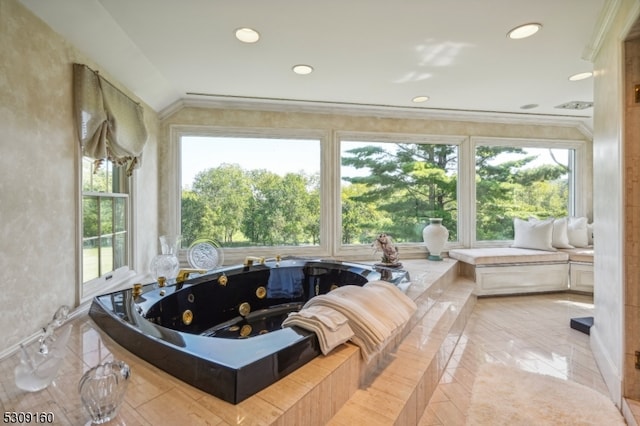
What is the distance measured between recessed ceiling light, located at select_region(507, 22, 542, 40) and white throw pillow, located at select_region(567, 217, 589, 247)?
2967mm

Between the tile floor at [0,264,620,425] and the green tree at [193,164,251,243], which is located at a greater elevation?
the green tree at [193,164,251,243]

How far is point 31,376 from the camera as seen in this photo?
40.9 inches

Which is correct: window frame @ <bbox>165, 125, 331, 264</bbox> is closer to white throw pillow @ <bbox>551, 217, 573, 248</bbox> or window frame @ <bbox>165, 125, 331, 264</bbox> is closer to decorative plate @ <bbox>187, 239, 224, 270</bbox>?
decorative plate @ <bbox>187, 239, 224, 270</bbox>

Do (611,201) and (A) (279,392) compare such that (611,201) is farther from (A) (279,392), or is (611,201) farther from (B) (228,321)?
(B) (228,321)

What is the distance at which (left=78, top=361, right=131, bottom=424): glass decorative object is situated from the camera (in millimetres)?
870

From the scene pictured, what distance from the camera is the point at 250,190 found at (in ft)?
11.6

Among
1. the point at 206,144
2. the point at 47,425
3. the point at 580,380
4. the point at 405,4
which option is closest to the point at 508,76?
the point at 405,4

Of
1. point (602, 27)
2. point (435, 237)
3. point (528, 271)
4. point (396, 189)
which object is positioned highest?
point (602, 27)

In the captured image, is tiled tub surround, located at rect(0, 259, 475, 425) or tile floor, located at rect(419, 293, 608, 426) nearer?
tiled tub surround, located at rect(0, 259, 475, 425)

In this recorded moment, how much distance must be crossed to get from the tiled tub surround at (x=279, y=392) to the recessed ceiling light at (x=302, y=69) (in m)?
2.18

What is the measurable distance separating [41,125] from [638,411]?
335 cm

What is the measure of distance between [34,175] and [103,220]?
879 mm

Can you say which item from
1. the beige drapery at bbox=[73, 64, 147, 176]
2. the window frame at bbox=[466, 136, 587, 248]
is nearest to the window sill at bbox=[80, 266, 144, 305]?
the beige drapery at bbox=[73, 64, 147, 176]

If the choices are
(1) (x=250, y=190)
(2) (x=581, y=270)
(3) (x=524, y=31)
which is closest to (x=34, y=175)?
(1) (x=250, y=190)
